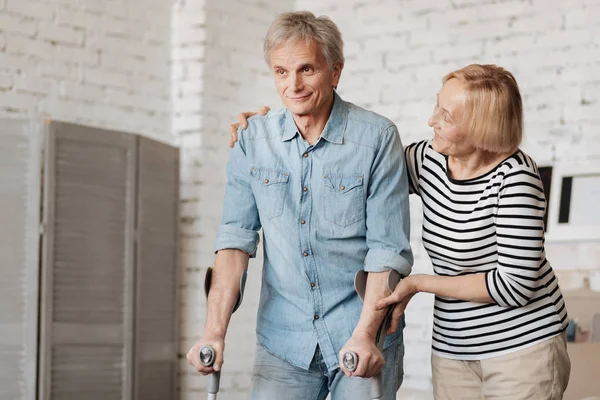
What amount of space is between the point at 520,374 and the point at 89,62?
3.38m

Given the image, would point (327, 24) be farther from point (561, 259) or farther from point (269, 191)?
point (561, 259)

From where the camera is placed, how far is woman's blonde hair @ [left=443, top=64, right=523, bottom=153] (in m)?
2.23

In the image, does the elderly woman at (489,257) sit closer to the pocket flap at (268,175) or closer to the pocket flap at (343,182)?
the pocket flap at (343,182)

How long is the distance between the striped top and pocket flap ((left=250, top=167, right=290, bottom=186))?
394 millimetres

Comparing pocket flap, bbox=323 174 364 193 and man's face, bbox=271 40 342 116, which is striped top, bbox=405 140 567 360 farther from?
man's face, bbox=271 40 342 116

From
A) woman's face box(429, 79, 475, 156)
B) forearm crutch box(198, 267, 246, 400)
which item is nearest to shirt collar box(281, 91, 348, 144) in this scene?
woman's face box(429, 79, 475, 156)

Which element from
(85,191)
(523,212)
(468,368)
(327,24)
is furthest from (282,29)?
(85,191)

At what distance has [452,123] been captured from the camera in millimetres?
2279

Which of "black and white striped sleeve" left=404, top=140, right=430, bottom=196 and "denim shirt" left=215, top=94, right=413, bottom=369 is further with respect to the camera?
"black and white striped sleeve" left=404, top=140, right=430, bottom=196

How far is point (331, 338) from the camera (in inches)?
86.7

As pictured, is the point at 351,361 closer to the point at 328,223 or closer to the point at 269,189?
the point at 328,223

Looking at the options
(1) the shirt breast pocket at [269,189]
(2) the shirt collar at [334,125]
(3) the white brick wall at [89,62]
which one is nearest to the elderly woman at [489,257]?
(2) the shirt collar at [334,125]

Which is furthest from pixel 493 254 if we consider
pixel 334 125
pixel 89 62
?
pixel 89 62

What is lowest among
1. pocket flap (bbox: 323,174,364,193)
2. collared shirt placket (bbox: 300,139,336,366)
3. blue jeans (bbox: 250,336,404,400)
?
blue jeans (bbox: 250,336,404,400)
